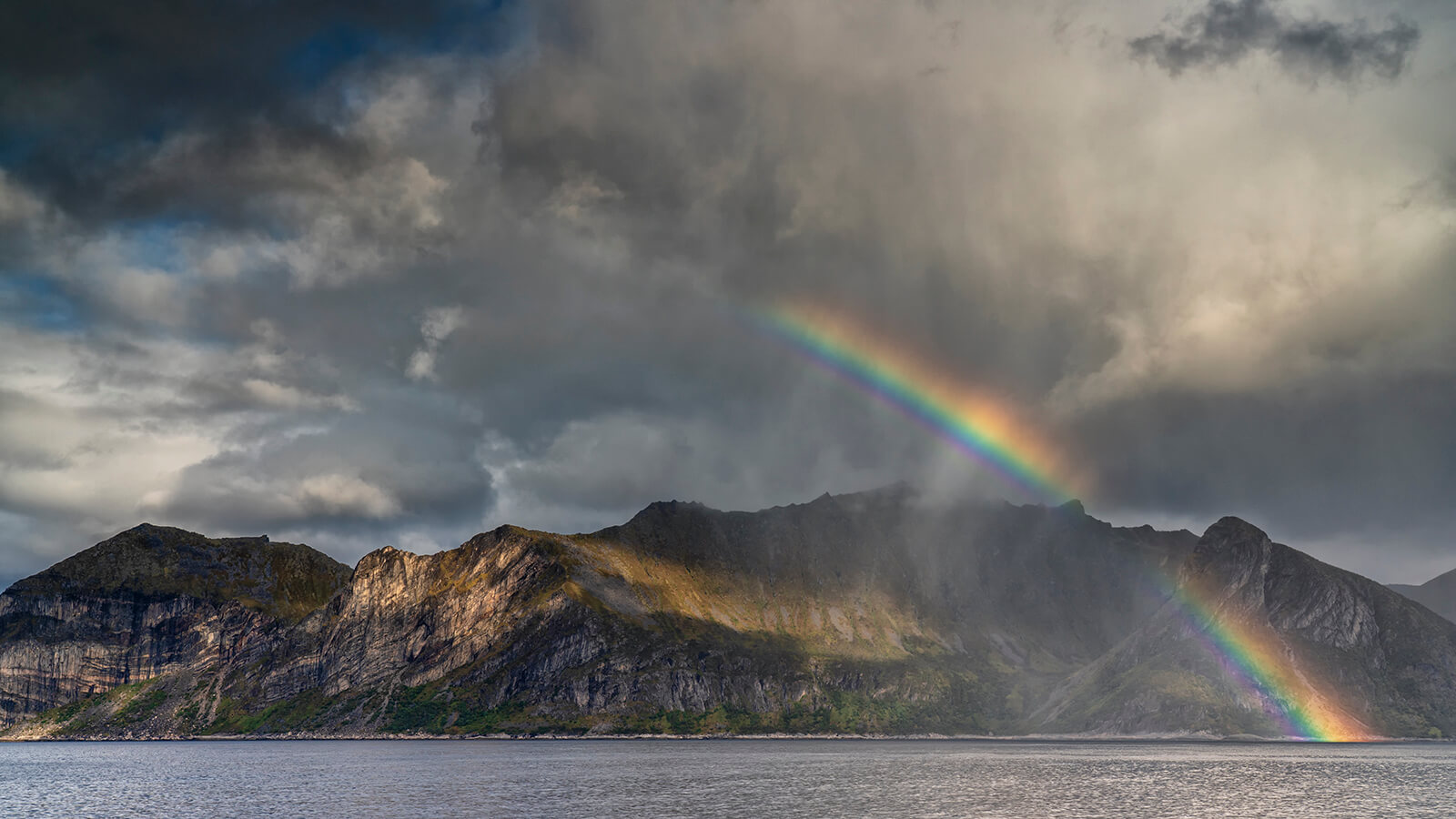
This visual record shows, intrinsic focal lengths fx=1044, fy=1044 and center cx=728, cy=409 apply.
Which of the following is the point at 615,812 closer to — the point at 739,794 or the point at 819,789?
the point at 739,794

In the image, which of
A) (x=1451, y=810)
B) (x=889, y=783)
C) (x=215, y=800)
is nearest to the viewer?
(x=1451, y=810)

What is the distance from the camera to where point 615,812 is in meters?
136

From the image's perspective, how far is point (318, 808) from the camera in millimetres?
146500

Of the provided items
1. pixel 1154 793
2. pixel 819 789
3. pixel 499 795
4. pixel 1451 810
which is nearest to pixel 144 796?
pixel 499 795

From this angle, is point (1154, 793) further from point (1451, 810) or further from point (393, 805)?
point (393, 805)

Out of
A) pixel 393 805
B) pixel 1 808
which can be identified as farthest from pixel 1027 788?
pixel 1 808

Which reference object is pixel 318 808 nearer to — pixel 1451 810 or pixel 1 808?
pixel 1 808

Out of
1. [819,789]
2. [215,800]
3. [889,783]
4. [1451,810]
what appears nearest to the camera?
[1451,810]

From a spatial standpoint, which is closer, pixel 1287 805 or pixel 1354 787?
pixel 1287 805

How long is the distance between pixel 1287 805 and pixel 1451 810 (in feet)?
62.9

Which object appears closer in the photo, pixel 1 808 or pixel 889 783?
pixel 1 808

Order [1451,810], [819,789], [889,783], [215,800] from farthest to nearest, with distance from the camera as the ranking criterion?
[889,783] < [819,789] < [215,800] < [1451,810]

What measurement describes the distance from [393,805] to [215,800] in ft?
112

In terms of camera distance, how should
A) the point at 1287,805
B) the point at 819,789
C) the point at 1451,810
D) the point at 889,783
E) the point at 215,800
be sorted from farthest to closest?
1. the point at 889,783
2. the point at 819,789
3. the point at 215,800
4. the point at 1287,805
5. the point at 1451,810
